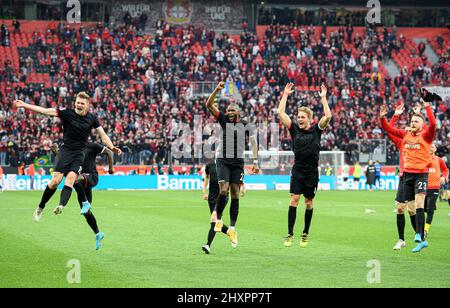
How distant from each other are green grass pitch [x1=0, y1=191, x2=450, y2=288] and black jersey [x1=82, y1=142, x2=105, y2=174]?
4.97 ft

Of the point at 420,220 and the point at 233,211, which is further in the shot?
the point at 420,220

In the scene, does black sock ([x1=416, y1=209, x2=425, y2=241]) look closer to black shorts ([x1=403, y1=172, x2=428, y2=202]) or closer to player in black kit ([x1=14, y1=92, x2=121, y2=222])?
black shorts ([x1=403, y1=172, x2=428, y2=202])

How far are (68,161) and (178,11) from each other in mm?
48929

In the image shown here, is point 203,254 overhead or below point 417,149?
below

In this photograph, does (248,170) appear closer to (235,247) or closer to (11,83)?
(11,83)

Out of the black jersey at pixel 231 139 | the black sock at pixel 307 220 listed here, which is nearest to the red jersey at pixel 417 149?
the black sock at pixel 307 220

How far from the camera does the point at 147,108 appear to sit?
51312 millimetres

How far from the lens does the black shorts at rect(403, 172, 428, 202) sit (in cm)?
1569

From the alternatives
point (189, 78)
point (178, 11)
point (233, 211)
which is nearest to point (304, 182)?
point (233, 211)

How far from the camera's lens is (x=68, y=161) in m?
14.6

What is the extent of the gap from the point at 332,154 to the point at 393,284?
38.5m

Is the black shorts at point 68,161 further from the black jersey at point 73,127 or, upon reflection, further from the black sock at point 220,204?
the black sock at point 220,204

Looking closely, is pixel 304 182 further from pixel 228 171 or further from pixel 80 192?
pixel 80 192
